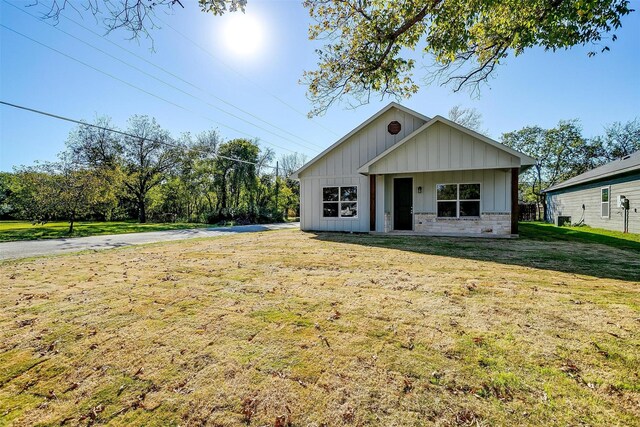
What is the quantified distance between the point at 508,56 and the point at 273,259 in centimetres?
874

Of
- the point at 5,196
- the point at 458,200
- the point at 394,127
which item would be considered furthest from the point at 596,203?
the point at 5,196

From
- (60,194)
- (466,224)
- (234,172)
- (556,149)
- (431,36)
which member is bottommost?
(466,224)

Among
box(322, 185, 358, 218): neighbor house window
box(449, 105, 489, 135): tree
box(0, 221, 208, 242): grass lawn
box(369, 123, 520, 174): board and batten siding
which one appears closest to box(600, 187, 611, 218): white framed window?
box(369, 123, 520, 174): board and batten siding

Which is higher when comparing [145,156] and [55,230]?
[145,156]

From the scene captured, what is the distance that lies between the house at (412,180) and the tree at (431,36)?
7.37ft

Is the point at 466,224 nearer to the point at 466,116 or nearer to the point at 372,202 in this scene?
the point at 372,202

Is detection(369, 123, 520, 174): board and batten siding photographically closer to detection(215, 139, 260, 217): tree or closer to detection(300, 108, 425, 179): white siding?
detection(300, 108, 425, 179): white siding

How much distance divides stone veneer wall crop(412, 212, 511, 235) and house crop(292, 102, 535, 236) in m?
0.03

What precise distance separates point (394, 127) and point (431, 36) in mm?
5375

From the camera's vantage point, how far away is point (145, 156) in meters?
26.0

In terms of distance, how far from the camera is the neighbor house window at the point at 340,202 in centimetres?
1268

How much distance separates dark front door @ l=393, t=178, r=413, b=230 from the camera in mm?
12383

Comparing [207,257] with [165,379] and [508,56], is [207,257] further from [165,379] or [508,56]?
[508,56]

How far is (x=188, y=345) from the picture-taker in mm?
2523
